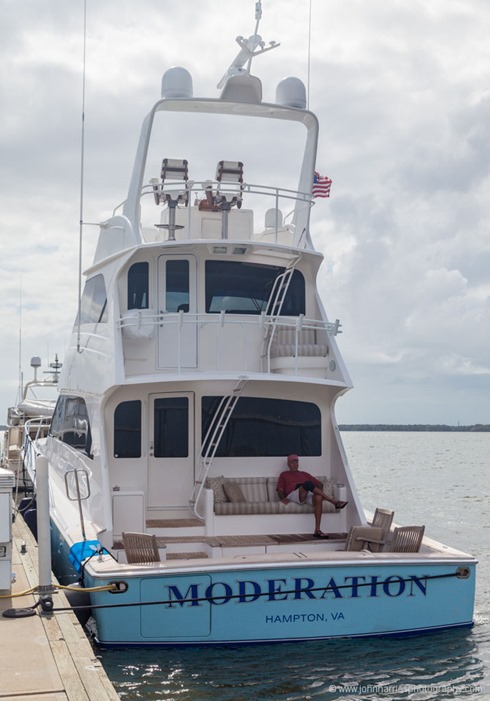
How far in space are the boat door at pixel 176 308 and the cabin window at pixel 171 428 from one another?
2.19 feet

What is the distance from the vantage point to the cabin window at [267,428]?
11.4m

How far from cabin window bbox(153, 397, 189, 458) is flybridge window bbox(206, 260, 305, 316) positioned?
1311 mm

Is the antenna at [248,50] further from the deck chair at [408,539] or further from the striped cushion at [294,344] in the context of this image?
the deck chair at [408,539]

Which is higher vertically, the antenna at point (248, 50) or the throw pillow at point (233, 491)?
the antenna at point (248, 50)

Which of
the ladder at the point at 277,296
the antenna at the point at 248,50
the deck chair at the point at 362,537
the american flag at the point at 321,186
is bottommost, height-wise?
the deck chair at the point at 362,537

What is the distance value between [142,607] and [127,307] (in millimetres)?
4120

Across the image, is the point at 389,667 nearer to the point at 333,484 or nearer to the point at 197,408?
the point at 333,484

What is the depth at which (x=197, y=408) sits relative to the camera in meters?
11.4

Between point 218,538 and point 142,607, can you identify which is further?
point 218,538

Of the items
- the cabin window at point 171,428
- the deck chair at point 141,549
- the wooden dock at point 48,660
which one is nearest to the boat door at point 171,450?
the cabin window at point 171,428

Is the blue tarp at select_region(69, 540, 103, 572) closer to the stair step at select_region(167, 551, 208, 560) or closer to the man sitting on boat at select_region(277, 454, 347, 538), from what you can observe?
the stair step at select_region(167, 551, 208, 560)

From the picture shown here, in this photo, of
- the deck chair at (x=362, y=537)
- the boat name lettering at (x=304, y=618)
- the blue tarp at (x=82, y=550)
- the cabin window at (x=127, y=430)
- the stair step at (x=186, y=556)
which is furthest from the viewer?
the cabin window at (x=127, y=430)

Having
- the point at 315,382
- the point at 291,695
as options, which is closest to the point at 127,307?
the point at 315,382

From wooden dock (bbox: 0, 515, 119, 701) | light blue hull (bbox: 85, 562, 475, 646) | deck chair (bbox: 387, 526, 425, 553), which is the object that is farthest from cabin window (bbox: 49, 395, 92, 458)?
deck chair (bbox: 387, 526, 425, 553)
